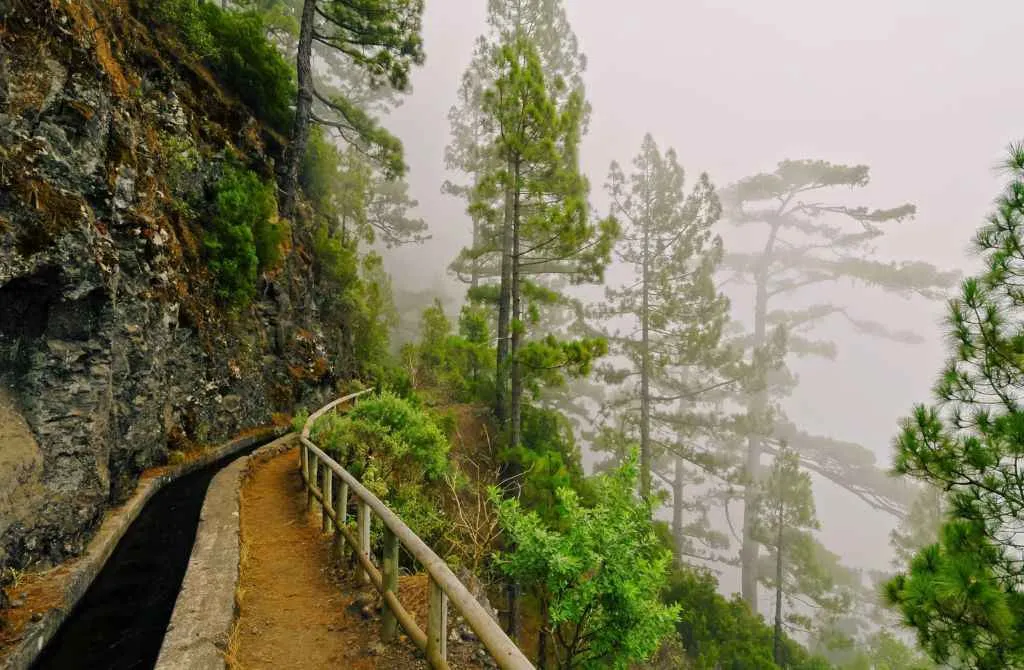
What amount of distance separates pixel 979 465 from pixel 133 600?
354 inches

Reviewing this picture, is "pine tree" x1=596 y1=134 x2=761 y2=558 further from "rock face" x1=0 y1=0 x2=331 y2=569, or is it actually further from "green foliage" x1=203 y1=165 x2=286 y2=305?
"rock face" x1=0 y1=0 x2=331 y2=569

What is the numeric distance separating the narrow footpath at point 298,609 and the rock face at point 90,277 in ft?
5.99

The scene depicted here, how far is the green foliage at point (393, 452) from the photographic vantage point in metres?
7.15

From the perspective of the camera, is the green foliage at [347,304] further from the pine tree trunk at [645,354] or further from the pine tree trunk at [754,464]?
the pine tree trunk at [754,464]

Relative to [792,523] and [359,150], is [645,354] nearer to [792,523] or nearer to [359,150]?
[792,523]

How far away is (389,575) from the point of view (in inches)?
131

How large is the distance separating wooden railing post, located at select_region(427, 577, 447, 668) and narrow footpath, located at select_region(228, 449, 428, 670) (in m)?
0.88

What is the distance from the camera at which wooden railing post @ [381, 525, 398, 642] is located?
10.9 feet

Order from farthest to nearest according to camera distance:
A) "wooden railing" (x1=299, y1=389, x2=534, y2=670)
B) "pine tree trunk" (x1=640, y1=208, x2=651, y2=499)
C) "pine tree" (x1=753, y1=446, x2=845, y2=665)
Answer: "pine tree" (x1=753, y1=446, x2=845, y2=665) < "pine tree trunk" (x1=640, y1=208, x2=651, y2=499) < "wooden railing" (x1=299, y1=389, x2=534, y2=670)

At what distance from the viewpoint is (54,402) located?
4789 mm

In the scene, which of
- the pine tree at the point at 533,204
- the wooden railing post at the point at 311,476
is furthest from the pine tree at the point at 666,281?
the wooden railing post at the point at 311,476

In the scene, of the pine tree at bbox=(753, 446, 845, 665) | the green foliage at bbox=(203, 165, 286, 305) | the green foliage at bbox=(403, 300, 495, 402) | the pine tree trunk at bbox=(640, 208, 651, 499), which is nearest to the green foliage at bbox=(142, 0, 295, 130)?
the green foliage at bbox=(203, 165, 286, 305)

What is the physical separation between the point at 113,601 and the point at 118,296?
13.9ft

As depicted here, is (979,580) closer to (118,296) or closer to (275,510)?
(275,510)
